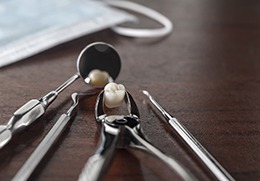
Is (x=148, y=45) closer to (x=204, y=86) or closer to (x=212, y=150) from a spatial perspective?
(x=204, y=86)

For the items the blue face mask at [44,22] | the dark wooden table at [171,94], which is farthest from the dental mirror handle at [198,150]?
the blue face mask at [44,22]

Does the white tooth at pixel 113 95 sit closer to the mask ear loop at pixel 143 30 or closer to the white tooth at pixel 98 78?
the white tooth at pixel 98 78

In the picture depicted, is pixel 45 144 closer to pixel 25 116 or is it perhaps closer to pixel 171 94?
pixel 25 116

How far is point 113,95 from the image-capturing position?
0.39m

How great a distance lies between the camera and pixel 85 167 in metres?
0.30

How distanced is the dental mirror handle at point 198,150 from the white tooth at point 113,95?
0.11ft

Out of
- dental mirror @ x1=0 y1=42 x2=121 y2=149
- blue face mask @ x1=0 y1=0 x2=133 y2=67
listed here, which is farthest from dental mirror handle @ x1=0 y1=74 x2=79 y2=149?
blue face mask @ x1=0 y1=0 x2=133 y2=67

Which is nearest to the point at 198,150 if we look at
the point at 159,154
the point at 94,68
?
the point at 159,154

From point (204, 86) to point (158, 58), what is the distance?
0.08 meters

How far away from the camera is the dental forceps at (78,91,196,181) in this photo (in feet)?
0.97

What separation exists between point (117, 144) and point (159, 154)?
32mm

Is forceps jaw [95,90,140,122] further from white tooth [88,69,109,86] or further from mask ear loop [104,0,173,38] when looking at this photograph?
mask ear loop [104,0,173,38]

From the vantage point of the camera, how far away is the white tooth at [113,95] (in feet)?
1.27

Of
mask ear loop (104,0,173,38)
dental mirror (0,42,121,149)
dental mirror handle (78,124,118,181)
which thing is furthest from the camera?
mask ear loop (104,0,173,38)
